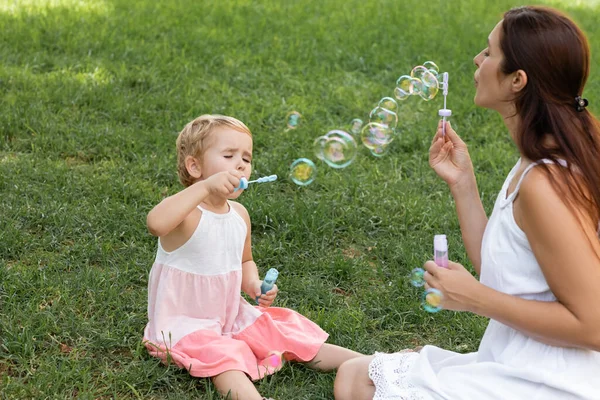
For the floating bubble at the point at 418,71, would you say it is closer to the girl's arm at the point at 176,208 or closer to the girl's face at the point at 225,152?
the girl's face at the point at 225,152

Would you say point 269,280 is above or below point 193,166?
below

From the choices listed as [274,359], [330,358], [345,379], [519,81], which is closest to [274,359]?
[274,359]

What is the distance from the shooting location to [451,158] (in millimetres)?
2725

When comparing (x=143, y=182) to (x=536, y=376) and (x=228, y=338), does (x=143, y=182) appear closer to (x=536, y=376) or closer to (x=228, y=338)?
(x=228, y=338)

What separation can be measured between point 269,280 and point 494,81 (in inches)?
41.9

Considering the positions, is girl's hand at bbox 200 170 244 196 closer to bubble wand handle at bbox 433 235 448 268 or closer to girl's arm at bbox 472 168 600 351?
bubble wand handle at bbox 433 235 448 268

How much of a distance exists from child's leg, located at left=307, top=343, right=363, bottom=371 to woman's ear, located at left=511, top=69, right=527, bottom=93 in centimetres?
117

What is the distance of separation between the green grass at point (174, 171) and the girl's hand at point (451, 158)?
79 cm

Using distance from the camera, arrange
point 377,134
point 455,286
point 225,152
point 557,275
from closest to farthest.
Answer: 1. point 557,275
2. point 455,286
3. point 225,152
4. point 377,134

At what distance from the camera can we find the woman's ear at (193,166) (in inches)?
114

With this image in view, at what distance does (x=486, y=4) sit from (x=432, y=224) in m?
4.64

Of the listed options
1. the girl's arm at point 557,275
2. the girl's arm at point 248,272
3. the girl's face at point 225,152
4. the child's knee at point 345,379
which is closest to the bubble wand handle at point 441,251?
the girl's arm at point 557,275

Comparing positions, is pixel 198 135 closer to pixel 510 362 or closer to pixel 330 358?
pixel 330 358

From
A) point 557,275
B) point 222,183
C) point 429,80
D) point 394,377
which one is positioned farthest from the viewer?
point 429,80
